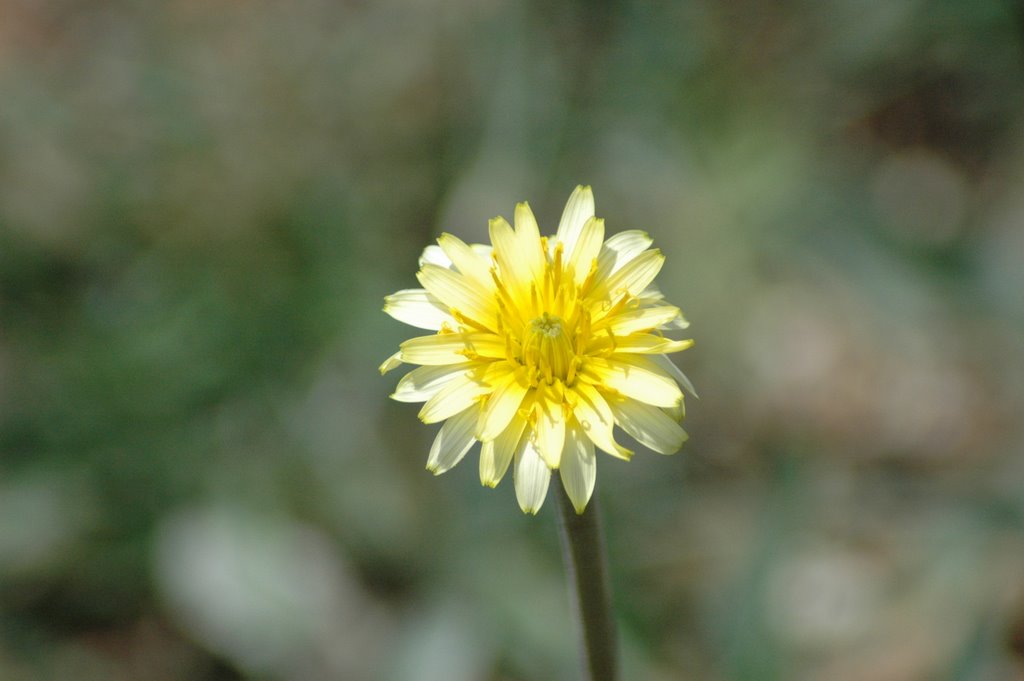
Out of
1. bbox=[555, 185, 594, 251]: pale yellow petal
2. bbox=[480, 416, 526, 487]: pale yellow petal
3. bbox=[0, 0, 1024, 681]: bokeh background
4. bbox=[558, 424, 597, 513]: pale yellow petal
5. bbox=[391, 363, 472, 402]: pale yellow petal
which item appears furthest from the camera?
bbox=[0, 0, 1024, 681]: bokeh background

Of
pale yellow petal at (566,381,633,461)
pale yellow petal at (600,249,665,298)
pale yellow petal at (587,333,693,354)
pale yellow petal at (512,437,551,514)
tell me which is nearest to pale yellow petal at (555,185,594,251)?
pale yellow petal at (600,249,665,298)

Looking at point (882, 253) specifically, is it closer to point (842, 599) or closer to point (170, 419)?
point (842, 599)

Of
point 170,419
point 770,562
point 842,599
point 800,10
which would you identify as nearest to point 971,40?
point 800,10

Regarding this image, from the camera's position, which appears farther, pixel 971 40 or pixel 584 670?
pixel 971 40

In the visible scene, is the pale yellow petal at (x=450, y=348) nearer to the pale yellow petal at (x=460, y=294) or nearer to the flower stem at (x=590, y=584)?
the pale yellow petal at (x=460, y=294)

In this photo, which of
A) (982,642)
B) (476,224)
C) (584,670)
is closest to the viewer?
(584,670)

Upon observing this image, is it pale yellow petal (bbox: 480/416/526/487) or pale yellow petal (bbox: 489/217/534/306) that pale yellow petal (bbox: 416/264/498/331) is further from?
pale yellow petal (bbox: 480/416/526/487)
